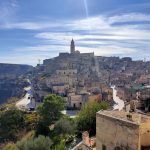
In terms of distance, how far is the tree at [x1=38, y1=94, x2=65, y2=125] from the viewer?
1721 inches

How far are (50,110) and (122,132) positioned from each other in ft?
104

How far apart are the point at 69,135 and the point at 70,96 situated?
34391mm

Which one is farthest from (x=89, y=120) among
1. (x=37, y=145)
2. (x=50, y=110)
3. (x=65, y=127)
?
(x=50, y=110)

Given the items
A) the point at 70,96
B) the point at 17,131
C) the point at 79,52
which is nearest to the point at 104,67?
the point at 79,52

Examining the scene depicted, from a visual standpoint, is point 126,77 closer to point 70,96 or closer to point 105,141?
point 70,96

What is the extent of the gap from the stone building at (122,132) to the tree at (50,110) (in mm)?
28128

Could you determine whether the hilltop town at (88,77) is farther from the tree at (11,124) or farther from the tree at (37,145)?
the tree at (37,145)

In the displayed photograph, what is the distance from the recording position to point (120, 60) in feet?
494

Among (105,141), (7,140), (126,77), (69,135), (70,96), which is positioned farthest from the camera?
(126,77)

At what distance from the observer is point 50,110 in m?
44.8

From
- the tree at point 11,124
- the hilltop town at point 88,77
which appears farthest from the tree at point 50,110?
the hilltop town at point 88,77

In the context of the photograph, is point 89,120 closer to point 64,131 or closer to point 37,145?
point 64,131

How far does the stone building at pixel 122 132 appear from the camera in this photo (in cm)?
1308

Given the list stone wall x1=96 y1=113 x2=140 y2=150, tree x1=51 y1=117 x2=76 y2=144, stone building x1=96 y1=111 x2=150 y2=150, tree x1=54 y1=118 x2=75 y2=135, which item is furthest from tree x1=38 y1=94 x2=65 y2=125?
stone building x1=96 y1=111 x2=150 y2=150
